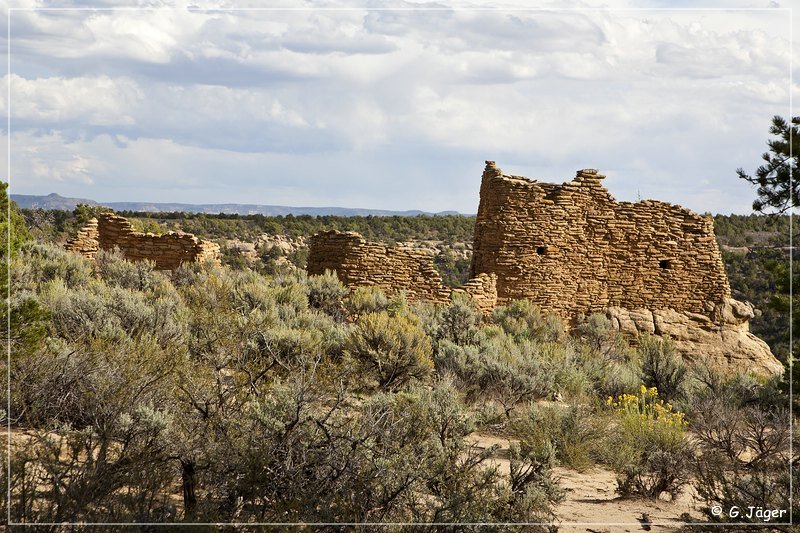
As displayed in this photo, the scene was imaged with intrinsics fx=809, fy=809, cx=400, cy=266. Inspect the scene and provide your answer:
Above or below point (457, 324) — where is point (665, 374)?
below

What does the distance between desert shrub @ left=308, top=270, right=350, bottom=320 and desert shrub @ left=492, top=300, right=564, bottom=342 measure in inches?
110

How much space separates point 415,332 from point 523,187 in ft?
22.3

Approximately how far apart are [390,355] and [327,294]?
5.40 metres

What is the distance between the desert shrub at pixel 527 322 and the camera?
13.8 m

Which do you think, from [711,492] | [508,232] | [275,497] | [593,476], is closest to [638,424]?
[593,476]

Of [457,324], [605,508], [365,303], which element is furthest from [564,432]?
[365,303]

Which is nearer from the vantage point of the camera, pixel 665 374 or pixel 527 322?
pixel 665 374

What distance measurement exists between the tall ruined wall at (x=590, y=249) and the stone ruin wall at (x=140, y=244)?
6357mm

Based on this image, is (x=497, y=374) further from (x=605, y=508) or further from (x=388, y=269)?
(x=388, y=269)

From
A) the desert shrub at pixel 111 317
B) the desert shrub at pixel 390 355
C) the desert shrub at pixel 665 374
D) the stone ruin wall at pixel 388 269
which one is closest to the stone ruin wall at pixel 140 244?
the stone ruin wall at pixel 388 269

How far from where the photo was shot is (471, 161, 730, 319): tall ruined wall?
1529 centimetres

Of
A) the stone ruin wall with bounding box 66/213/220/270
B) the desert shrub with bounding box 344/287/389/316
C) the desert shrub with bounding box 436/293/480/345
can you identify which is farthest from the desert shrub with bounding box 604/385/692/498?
the stone ruin wall with bounding box 66/213/220/270

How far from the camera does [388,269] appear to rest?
15.4m

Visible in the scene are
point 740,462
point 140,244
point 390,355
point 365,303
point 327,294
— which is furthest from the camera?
point 140,244
